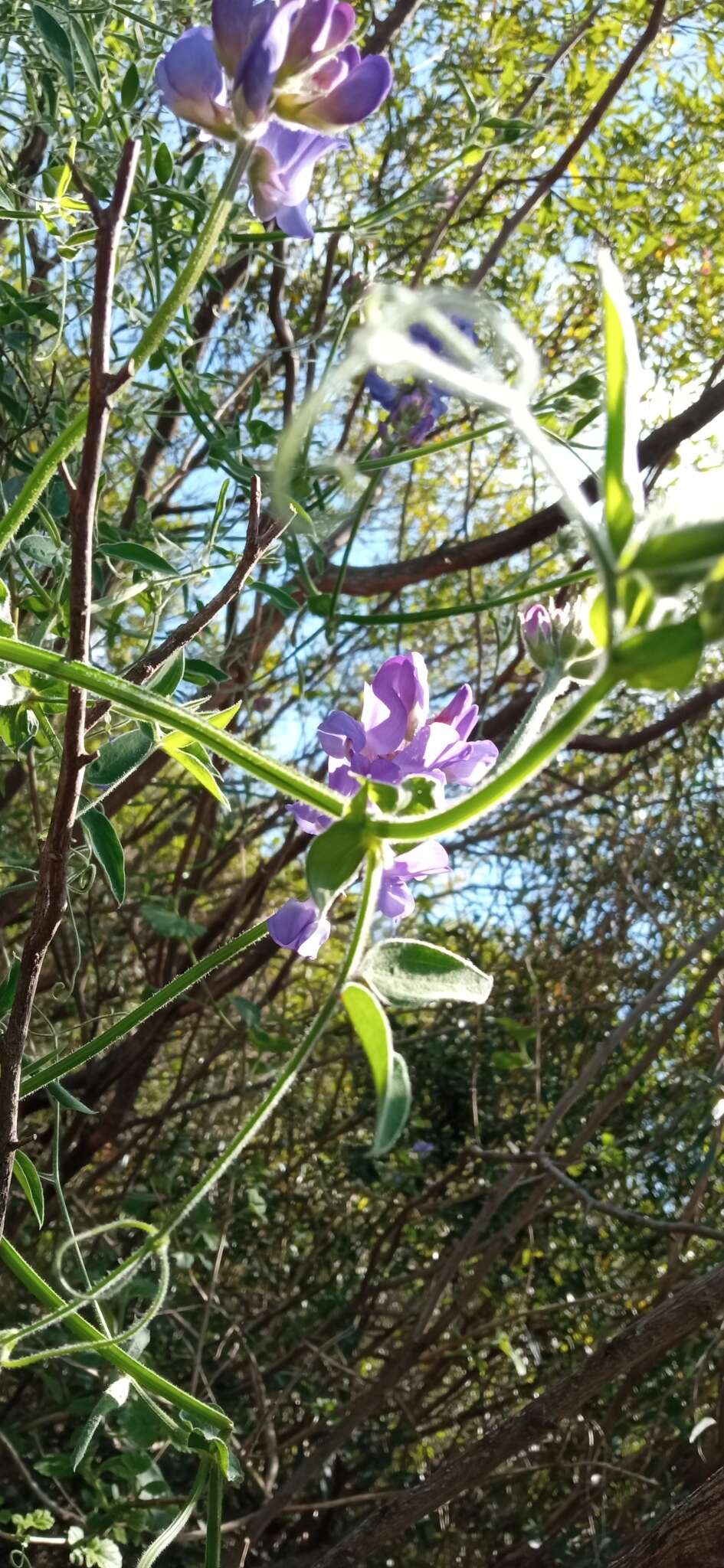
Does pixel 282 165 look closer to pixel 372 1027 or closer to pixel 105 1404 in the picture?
pixel 372 1027

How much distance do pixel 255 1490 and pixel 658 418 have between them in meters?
1.60

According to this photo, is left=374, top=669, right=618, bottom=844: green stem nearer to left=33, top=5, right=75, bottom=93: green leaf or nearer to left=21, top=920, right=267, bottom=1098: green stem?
left=21, top=920, right=267, bottom=1098: green stem

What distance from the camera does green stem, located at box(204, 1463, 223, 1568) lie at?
1.55 ft

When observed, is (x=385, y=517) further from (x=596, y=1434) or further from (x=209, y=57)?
(x=209, y=57)

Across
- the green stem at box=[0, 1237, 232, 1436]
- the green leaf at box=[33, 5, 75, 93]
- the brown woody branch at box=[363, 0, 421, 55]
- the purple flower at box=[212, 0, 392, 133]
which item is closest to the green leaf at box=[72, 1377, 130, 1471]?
the green stem at box=[0, 1237, 232, 1436]

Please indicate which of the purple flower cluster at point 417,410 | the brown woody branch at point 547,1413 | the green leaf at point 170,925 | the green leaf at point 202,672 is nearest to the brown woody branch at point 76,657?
the green leaf at point 202,672


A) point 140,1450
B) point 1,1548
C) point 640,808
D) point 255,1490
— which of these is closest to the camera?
point 140,1450

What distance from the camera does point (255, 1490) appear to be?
6.08 feet

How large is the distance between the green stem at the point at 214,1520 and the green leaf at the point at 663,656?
36cm

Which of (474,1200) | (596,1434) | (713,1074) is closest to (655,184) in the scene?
(713,1074)

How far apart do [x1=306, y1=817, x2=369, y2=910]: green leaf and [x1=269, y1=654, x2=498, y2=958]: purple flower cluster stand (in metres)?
0.13

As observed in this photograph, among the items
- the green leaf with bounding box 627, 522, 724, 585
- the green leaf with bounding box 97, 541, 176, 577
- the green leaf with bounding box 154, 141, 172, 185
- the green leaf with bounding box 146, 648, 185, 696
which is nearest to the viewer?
the green leaf with bounding box 627, 522, 724, 585

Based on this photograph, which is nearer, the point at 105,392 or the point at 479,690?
the point at 105,392

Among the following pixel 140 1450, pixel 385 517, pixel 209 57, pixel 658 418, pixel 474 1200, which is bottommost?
pixel 140 1450
